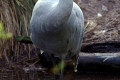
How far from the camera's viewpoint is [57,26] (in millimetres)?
4074

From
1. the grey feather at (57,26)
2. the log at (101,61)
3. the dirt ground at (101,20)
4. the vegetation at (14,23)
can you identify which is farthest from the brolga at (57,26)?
the dirt ground at (101,20)

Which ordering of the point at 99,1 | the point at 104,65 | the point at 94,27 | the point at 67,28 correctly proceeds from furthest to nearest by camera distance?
the point at 99,1
the point at 94,27
the point at 104,65
the point at 67,28

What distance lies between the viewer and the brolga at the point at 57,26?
3947 millimetres

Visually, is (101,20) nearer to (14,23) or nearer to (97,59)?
(14,23)

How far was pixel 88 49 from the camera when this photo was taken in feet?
20.6

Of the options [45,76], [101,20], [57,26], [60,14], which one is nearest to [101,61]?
[45,76]

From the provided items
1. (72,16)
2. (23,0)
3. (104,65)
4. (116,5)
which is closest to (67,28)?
(72,16)

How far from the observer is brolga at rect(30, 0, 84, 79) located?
395 cm

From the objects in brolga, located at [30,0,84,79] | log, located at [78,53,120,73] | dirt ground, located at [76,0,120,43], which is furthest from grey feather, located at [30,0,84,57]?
dirt ground, located at [76,0,120,43]

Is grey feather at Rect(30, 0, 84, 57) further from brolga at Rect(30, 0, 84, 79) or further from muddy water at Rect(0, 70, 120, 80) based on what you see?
muddy water at Rect(0, 70, 120, 80)

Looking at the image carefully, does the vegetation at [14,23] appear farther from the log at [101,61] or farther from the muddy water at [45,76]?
the log at [101,61]

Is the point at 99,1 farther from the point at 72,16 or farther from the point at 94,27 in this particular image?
the point at 72,16

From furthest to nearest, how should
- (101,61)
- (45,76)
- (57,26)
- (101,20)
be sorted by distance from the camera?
1. (101,20)
2. (45,76)
3. (101,61)
4. (57,26)

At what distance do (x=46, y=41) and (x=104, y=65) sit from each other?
1.73 metres
